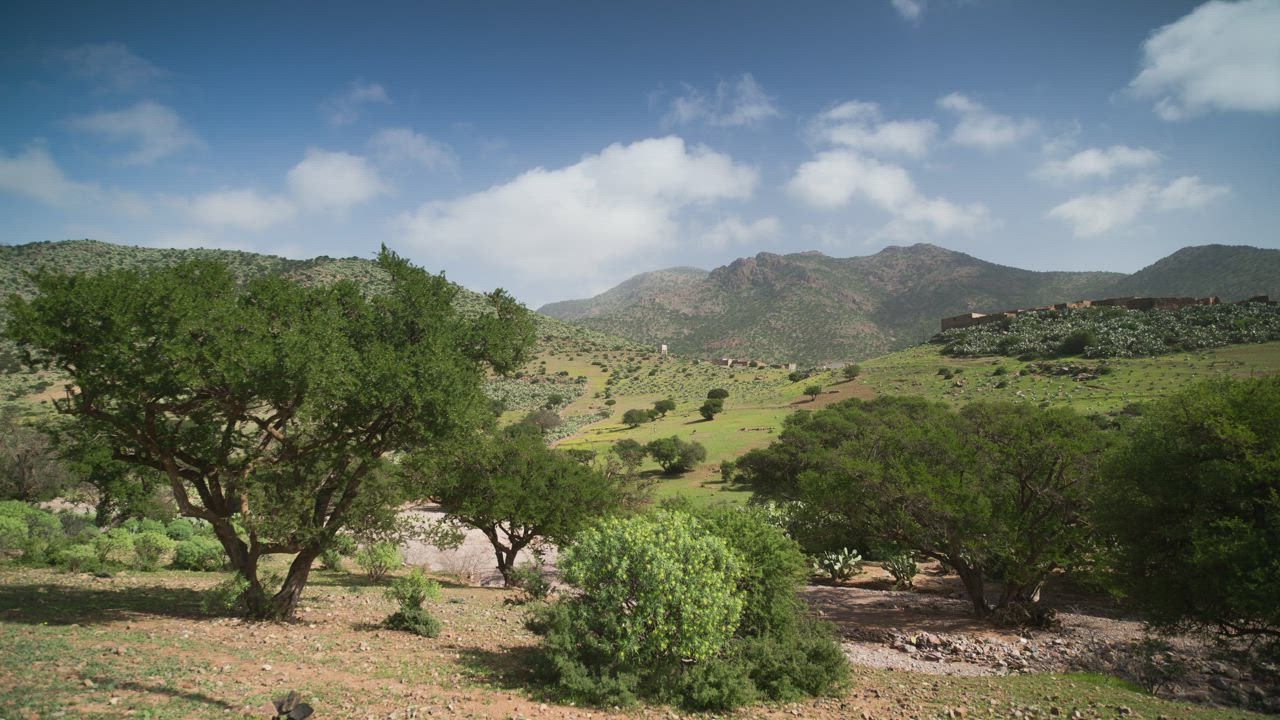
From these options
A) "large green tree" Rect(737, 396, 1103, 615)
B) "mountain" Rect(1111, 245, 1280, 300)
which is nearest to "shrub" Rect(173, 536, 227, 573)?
"large green tree" Rect(737, 396, 1103, 615)

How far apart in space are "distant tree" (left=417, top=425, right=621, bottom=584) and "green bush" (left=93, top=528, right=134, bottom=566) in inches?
384

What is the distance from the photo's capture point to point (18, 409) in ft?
188

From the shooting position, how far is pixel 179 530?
27.7 meters

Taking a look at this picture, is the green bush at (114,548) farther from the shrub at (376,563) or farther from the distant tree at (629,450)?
the distant tree at (629,450)

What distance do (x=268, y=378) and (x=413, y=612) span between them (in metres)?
6.89

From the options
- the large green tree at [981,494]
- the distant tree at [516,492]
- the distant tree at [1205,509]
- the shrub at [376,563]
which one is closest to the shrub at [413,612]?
the shrub at [376,563]

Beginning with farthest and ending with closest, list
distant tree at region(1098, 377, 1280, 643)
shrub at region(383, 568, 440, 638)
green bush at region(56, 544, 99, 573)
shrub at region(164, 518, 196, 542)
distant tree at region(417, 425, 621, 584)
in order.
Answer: shrub at region(164, 518, 196, 542)
distant tree at region(417, 425, 621, 584)
green bush at region(56, 544, 99, 573)
shrub at region(383, 568, 440, 638)
distant tree at region(1098, 377, 1280, 643)

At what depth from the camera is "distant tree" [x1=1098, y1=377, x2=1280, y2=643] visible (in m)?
13.2

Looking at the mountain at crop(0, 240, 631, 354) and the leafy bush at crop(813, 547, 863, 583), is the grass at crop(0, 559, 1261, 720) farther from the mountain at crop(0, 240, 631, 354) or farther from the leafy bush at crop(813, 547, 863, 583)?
the mountain at crop(0, 240, 631, 354)

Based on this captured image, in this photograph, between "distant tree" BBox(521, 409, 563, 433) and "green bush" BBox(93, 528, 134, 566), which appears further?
"distant tree" BBox(521, 409, 563, 433)

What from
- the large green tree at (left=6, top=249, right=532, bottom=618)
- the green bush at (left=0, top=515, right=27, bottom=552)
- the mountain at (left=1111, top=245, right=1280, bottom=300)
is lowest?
the green bush at (left=0, top=515, right=27, bottom=552)

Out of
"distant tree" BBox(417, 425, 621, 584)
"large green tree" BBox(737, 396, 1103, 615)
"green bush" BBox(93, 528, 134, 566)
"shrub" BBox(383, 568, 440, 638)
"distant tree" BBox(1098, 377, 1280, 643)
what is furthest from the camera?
"distant tree" BBox(417, 425, 621, 584)

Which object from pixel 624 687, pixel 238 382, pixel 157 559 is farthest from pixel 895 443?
pixel 157 559

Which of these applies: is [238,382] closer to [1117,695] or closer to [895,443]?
[1117,695]
